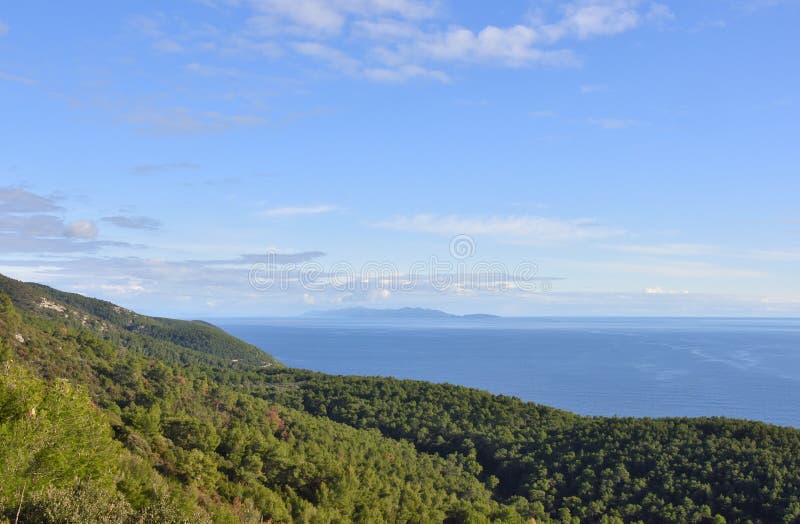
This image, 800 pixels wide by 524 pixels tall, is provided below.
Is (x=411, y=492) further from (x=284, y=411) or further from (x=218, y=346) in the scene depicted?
(x=218, y=346)

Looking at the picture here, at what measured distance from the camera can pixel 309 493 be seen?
37.7 m

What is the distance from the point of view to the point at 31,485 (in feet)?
62.9

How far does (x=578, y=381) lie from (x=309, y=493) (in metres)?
126

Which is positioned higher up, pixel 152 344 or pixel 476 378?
pixel 152 344

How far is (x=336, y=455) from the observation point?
4878 cm

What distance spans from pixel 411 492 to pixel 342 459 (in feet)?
27.8

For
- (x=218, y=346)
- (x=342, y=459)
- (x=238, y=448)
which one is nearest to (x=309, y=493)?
(x=238, y=448)

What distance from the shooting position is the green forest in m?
20.9

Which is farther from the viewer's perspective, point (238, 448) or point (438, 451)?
point (438, 451)

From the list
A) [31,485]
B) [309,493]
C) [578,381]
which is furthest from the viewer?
[578,381]

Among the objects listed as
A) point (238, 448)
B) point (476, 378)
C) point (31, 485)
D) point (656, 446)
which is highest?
point (31, 485)

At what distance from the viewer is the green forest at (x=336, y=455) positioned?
20891 mm

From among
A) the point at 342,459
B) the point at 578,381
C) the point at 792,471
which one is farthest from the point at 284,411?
the point at 578,381

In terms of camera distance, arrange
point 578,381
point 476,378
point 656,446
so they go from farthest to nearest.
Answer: point 476,378 < point 578,381 < point 656,446
